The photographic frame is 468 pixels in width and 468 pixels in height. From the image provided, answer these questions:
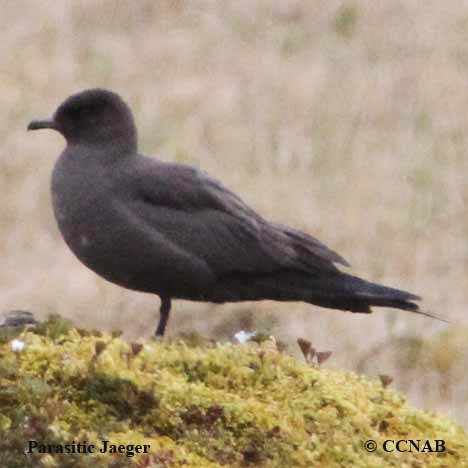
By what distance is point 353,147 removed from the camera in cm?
1290

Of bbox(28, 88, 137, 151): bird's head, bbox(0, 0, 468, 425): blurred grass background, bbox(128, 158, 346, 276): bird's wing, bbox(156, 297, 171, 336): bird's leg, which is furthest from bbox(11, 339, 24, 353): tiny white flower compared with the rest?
bbox(0, 0, 468, 425): blurred grass background

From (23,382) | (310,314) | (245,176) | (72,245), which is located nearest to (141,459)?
(23,382)

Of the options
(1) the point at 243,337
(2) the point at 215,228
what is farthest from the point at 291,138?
(1) the point at 243,337

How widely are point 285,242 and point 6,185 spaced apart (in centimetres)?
568

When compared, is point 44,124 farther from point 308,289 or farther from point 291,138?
point 291,138

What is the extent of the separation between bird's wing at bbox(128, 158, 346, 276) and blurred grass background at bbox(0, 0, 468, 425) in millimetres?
2346

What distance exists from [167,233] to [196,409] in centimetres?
232

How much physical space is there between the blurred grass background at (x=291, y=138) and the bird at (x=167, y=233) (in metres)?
2.25

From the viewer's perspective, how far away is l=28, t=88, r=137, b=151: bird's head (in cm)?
714

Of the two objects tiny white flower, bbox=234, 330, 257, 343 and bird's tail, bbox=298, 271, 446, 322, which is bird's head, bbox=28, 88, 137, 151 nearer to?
bird's tail, bbox=298, 271, 446, 322

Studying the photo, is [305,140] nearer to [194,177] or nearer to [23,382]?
[194,177]

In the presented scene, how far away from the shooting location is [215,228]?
23.1 ft

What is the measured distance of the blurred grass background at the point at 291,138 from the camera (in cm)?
1047

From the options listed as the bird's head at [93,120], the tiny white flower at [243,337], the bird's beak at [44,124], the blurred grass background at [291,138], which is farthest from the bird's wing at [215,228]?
the blurred grass background at [291,138]
